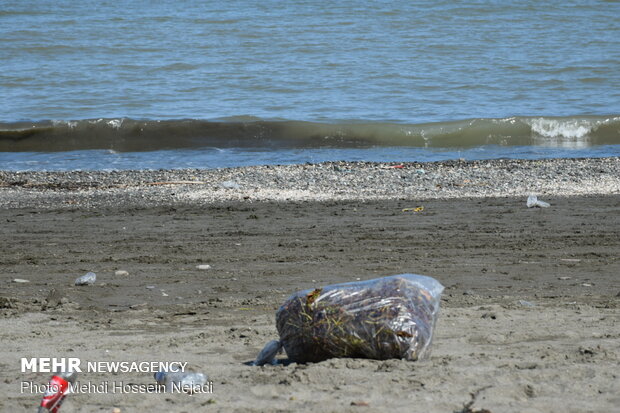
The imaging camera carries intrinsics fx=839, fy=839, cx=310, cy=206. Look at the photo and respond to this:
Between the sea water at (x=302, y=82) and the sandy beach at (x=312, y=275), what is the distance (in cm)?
378

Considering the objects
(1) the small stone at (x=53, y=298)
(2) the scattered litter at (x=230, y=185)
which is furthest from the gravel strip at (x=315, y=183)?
(1) the small stone at (x=53, y=298)

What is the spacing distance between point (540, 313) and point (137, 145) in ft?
40.7

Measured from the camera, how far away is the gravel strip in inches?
402

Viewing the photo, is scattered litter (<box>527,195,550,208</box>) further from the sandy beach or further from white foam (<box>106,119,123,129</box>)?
white foam (<box>106,119,123,129</box>)

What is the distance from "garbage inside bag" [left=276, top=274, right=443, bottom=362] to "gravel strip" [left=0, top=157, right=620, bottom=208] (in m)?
5.56

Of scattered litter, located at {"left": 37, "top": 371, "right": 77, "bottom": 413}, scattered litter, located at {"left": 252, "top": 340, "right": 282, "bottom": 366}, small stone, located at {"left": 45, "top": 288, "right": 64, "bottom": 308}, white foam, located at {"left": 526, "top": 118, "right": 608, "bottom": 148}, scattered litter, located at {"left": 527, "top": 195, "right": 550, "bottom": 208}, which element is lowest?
white foam, located at {"left": 526, "top": 118, "right": 608, "bottom": 148}

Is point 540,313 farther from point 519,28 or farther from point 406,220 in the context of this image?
point 519,28

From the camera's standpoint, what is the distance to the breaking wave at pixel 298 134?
16328mm

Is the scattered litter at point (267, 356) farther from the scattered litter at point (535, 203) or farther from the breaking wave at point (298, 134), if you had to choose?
the breaking wave at point (298, 134)

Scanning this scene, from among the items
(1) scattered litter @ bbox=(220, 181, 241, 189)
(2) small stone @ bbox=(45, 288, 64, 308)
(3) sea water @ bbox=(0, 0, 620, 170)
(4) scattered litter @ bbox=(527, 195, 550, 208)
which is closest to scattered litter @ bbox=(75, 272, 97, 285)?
(2) small stone @ bbox=(45, 288, 64, 308)

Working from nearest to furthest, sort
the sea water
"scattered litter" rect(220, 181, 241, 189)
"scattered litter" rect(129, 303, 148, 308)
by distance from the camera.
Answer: "scattered litter" rect(129, 303, 148, 308) < "scattered litter" rect(220, 181, 241, 189) < the sea water

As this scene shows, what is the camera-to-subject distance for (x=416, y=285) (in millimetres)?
4570

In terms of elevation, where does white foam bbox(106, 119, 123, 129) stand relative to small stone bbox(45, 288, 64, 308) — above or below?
below

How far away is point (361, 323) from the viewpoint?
440cm
